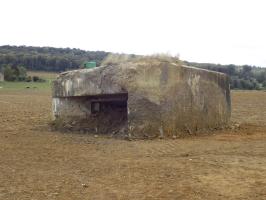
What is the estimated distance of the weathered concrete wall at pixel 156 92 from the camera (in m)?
8.08

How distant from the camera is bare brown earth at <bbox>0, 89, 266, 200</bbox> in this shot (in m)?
4.27

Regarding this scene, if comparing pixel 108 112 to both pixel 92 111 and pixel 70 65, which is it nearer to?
pixel 92 111

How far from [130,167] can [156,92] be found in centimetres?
292

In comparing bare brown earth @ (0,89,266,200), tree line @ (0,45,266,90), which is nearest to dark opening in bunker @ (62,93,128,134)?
bare brown earth @ (0,89,266,200)

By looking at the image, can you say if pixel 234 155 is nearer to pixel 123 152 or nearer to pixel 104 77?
pixel 123 152

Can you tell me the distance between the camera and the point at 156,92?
8.14 metres

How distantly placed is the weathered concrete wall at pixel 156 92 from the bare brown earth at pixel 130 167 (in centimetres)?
45

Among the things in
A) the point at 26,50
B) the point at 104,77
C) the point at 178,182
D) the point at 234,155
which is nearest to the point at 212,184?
the point at 178,182

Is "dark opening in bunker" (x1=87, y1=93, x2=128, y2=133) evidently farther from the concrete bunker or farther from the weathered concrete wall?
the weathered concrete wall

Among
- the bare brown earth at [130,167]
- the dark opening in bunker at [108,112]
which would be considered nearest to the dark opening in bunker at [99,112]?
the dark opening in bunker at [108,112]

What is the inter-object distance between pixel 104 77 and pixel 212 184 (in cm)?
444

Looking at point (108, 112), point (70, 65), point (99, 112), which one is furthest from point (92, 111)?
point (70, 65)

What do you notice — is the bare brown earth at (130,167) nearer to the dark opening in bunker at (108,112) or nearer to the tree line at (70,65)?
the dark opening in bunker at (108,112)

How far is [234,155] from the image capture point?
20.1ft
